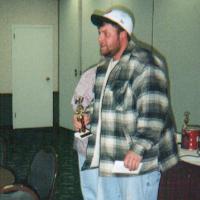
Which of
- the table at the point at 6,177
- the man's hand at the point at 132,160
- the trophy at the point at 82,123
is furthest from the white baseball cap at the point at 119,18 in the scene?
the table at the point at 6,177

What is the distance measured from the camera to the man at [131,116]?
1.91 m

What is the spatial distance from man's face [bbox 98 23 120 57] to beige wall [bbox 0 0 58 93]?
6108mm

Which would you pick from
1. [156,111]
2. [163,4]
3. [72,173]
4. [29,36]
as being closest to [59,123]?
[29,36]

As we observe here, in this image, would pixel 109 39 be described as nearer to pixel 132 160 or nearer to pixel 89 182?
pixel 132 160

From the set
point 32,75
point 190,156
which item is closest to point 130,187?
point 190,156

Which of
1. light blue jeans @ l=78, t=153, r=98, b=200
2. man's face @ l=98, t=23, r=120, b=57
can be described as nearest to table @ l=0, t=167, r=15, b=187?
light blue jeans @ l=78, t=153, r=98, b=200

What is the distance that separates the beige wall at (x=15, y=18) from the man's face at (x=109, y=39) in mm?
6108

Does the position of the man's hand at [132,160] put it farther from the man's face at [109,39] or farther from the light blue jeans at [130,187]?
the man's face at [109,39]

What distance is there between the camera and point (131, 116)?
6.51 feet

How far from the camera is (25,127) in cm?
817

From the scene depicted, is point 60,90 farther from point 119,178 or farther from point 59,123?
point 119,178

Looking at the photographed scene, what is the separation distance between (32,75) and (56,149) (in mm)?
2298

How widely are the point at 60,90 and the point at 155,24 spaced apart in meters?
3.36

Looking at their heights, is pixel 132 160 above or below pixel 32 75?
below
